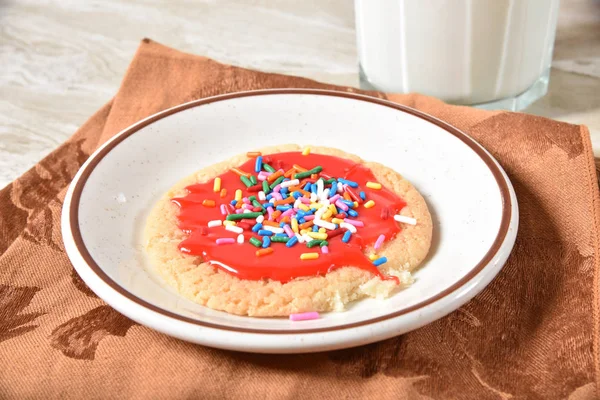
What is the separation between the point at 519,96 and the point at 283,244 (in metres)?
0.76

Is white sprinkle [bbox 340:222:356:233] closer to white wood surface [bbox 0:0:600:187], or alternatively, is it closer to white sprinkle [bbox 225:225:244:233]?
white sprinkle [bbox 225:225:244:233]


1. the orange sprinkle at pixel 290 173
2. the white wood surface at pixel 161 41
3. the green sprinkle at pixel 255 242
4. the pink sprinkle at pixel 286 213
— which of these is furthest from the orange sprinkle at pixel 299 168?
the white wood surface at pixel 161 41

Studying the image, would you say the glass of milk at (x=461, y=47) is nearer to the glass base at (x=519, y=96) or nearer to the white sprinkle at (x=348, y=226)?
the glass base at (x=519, y=96)

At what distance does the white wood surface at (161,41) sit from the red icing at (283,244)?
0.52m

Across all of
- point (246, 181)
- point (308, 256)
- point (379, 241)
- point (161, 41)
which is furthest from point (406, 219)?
point (161, 41)

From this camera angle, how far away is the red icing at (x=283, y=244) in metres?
1.09

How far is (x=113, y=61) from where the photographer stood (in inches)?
80.6

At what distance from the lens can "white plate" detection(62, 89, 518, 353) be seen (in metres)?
0.91

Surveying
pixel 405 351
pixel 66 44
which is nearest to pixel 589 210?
pixel 405 351

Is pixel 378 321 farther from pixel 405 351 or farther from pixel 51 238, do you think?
pixel 51 238

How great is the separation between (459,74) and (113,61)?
1026mm

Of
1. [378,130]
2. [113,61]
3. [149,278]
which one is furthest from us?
[113,61]

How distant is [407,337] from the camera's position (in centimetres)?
100

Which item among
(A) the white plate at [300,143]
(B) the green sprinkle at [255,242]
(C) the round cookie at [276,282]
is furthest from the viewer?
(B) the green sprinkle at [255,242]
